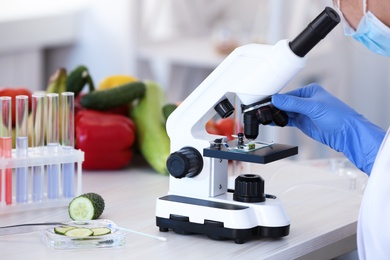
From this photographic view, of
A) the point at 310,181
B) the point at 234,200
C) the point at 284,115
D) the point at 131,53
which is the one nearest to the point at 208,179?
the point at 234,200

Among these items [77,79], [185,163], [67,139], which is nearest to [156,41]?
[77,79]

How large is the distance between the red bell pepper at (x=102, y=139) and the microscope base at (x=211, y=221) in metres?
0.51

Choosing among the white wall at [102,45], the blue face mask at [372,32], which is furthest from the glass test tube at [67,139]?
the white wall at [102,45]

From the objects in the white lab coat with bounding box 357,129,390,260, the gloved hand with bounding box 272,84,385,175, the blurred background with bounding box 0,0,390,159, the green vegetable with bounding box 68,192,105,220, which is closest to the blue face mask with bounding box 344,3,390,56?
the gloved hand with bounding box 272,84,385,175

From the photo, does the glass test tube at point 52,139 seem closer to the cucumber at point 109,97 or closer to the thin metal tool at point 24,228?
the thin metal tool at point 24,228

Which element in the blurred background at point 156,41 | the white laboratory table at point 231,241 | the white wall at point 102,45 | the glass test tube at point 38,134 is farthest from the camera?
the white wall at point 102,45

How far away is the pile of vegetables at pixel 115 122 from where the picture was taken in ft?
6.94

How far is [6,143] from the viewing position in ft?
5.75

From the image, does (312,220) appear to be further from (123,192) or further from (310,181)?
(123,192)

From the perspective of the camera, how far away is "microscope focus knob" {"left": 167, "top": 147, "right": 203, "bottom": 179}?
5.29ft

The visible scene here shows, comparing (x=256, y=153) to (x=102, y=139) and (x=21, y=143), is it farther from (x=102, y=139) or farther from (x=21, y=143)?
(x=102, y=139)

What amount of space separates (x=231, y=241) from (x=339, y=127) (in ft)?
1.19

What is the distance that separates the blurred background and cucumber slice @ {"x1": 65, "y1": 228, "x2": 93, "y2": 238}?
218 cm

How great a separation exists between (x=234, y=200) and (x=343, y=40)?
2.53 meters
